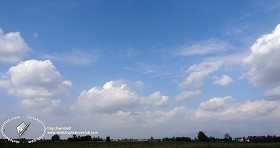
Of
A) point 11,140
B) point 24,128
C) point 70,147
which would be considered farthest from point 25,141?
point 24,128

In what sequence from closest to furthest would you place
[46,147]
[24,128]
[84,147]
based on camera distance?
1. [24,128]
2. [46,147]
3. [84,147]

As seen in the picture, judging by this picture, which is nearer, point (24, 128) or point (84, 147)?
point (24, 128)

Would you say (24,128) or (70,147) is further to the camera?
(70,147)

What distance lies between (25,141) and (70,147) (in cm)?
1636

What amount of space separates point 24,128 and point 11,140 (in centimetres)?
2300

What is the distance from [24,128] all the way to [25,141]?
2510 cm

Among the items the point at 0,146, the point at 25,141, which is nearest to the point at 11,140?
the point at 25,141

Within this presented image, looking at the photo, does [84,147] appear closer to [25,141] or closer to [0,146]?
[25,141]

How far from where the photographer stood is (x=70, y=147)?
13138 cm

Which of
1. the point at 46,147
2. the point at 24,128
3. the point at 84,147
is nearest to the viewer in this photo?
the point at 24,128

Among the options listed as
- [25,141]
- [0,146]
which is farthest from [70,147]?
[0,146]

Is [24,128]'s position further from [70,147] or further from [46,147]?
[70,147]

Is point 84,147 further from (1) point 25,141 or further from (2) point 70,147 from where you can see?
(1) point 25,141

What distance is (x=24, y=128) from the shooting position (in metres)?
108
